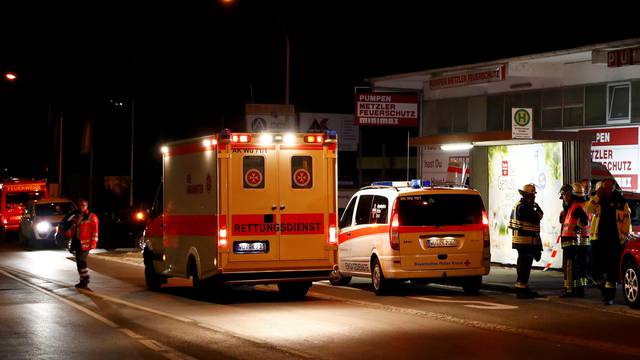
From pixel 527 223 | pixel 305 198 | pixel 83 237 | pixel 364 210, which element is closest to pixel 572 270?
pixel 527 223

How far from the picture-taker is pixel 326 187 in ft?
57.2

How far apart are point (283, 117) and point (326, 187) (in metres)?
12.6

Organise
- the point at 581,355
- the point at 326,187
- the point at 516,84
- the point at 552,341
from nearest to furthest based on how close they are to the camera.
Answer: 1. the point at 581,355
2. the point at 552,341
3. the point at 326,187
4. the point at 516,84

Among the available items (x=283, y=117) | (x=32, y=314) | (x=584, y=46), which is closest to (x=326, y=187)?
(x=32, y=314)

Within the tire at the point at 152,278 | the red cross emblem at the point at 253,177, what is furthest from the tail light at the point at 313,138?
the tire at the point at 152,278

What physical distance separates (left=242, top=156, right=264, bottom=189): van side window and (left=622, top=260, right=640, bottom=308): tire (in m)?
5.80

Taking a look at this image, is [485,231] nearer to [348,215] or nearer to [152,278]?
[348,215]

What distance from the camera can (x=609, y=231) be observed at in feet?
52.1

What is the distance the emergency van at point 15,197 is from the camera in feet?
153

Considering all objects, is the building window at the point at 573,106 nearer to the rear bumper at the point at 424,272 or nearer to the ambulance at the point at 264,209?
the rear bumper at the point at 424,272

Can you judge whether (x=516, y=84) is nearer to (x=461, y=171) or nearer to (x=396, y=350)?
(x=461, y=171)

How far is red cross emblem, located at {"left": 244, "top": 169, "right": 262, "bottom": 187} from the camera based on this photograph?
17031mm

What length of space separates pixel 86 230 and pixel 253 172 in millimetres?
5242

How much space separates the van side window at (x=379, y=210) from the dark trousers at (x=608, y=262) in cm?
364
